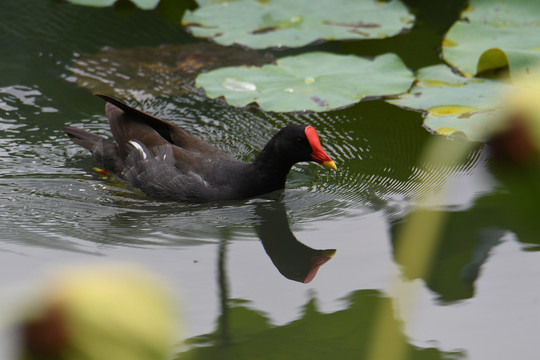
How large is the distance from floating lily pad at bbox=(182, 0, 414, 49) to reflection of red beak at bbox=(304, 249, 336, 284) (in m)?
1.93

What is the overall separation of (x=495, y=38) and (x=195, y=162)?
6.86 feet

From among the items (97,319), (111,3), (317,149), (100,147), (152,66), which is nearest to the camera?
(97,319)

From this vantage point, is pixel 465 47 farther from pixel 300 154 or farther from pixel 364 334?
pixel 364 334

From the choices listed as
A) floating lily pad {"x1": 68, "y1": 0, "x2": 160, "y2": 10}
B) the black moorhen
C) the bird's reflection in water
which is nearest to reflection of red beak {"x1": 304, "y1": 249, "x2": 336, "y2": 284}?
the bird's reflection in water

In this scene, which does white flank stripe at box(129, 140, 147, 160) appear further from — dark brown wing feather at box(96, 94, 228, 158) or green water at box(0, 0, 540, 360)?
green water at box(0, 0, 540, 360)

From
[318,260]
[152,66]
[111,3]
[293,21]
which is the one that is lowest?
[318,260]

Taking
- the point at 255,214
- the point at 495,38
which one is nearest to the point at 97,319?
the point at 255,214

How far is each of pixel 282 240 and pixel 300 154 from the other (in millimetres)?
506

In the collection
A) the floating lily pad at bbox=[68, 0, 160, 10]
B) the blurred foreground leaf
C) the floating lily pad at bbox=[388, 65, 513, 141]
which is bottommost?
the blurred foreground leaf

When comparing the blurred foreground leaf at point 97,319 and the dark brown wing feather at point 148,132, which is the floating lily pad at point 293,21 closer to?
the dark brown wing feather at point 148,132

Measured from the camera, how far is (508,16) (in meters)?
4.34

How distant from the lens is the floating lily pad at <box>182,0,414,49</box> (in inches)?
169

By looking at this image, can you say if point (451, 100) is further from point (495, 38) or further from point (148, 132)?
point (148, 132)

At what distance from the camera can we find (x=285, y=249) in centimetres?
276
